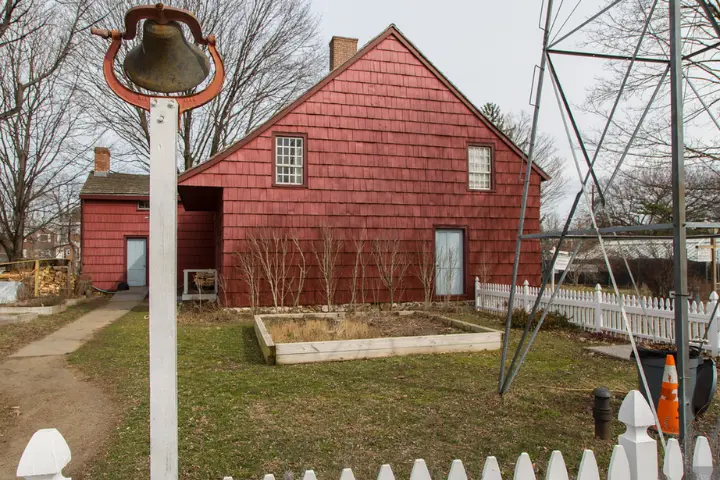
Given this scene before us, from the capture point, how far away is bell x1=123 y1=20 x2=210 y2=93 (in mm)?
2438

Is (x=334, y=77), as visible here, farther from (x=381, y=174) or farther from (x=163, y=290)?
(x=163, y=290)

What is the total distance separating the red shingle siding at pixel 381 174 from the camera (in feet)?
44.0

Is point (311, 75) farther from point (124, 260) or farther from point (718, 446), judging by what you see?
point (718, 446)

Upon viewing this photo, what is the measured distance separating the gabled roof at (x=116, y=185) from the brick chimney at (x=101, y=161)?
0.90 feet

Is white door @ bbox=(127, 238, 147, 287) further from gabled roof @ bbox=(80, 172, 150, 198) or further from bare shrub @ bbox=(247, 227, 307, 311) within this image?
bare shrub @ bbox=(247, 227, 307, 311)

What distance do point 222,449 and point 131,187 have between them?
65.7 feet

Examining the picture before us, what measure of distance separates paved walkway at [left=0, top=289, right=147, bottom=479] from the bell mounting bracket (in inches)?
113

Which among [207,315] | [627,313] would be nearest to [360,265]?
[207,315]

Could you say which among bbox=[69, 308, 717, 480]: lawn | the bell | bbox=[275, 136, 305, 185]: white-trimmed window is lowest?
bbox=[69, 308, 717, 480]: lawn

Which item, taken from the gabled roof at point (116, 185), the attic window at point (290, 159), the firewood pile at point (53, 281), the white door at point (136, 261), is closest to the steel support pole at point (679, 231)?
the attic window at point (290, 159)

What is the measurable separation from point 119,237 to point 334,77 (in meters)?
12.4

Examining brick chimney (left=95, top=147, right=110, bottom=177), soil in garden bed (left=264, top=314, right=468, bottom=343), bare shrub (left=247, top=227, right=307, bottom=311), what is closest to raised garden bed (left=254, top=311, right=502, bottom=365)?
soil in garden bed (left=264, top=314, right=468, bottom=343)

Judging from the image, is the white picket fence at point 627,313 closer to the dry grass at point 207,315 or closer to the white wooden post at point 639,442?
the white wooden post at point 639,442

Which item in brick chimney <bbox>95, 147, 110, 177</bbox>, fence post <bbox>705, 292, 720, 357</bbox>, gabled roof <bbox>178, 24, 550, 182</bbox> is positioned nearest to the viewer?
fence post <bbox>705, 292, 720, 357</bbox>
